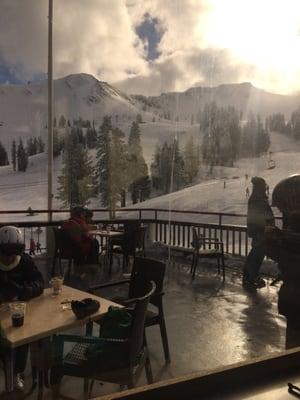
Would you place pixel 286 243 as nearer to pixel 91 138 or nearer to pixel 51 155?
pixel 51 155

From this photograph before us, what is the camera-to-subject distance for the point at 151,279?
287cm

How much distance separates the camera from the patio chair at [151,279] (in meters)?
2.79

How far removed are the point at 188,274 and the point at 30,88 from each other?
5731 millimetres

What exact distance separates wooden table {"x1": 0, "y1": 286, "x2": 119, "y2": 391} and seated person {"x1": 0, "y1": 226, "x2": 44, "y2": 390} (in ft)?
0.22

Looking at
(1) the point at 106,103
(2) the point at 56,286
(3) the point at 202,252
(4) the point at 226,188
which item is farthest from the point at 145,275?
(1) the point at 106,103

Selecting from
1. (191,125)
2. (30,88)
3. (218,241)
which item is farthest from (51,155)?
(191,125)

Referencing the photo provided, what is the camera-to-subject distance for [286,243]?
2.47 meters

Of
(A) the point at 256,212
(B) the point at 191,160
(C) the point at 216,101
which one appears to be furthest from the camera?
(C) the point at 216,101

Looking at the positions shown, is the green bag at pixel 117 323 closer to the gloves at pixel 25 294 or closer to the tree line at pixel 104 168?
the gloves at pixel 25 294

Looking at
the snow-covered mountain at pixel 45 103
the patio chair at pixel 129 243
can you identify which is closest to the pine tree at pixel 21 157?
the snow-covered mountain at pixel 45 103

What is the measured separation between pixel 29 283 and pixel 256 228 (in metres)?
3.59

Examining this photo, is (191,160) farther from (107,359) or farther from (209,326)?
(107,359)

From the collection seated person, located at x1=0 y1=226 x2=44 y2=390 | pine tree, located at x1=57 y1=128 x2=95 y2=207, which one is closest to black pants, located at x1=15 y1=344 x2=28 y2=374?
seated person, located at x1=0 y1=226 x2=44 y2=390

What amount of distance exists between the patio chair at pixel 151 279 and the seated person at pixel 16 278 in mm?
519
